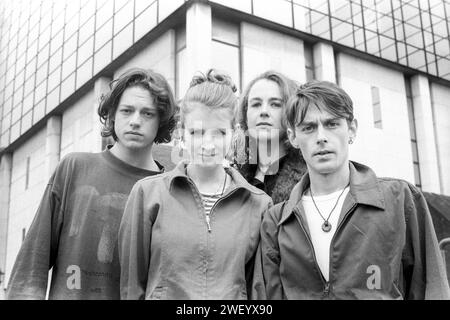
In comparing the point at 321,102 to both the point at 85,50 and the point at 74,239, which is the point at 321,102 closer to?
the point at 74,239

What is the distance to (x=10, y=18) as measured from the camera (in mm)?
21781

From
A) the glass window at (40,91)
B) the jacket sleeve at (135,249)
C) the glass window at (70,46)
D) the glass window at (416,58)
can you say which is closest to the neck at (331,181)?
the jacket sleeve at (135,249)

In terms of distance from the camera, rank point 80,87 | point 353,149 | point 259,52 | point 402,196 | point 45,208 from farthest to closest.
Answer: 1. point 80,87
2. point 353,149
3. point 259,52
4. point 45,208
5. point 402,196

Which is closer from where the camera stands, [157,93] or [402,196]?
[402,196]

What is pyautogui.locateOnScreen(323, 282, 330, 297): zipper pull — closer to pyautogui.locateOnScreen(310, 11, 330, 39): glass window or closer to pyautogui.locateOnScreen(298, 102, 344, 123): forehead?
pyautogui.locateOnScreen(298, 102, 344, 123): forehead

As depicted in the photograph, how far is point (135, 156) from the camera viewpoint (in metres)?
3.06

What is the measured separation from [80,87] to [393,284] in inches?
619

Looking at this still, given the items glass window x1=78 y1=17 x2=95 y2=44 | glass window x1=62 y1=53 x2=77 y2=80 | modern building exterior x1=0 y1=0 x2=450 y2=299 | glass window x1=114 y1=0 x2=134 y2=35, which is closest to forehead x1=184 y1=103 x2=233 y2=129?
modern building exterior x1=0 y1=0 x2=450 y2=299

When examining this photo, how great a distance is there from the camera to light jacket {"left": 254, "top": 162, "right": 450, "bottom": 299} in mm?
2301

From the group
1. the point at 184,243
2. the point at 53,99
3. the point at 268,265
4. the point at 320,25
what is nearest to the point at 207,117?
the point at 184,243

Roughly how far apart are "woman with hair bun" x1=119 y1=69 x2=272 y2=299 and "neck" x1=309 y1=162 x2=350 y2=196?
25 centimetres

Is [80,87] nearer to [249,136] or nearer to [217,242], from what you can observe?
[249,136]

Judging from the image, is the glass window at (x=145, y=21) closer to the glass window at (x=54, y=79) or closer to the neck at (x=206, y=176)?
the glass window at (x=54, y=79)
